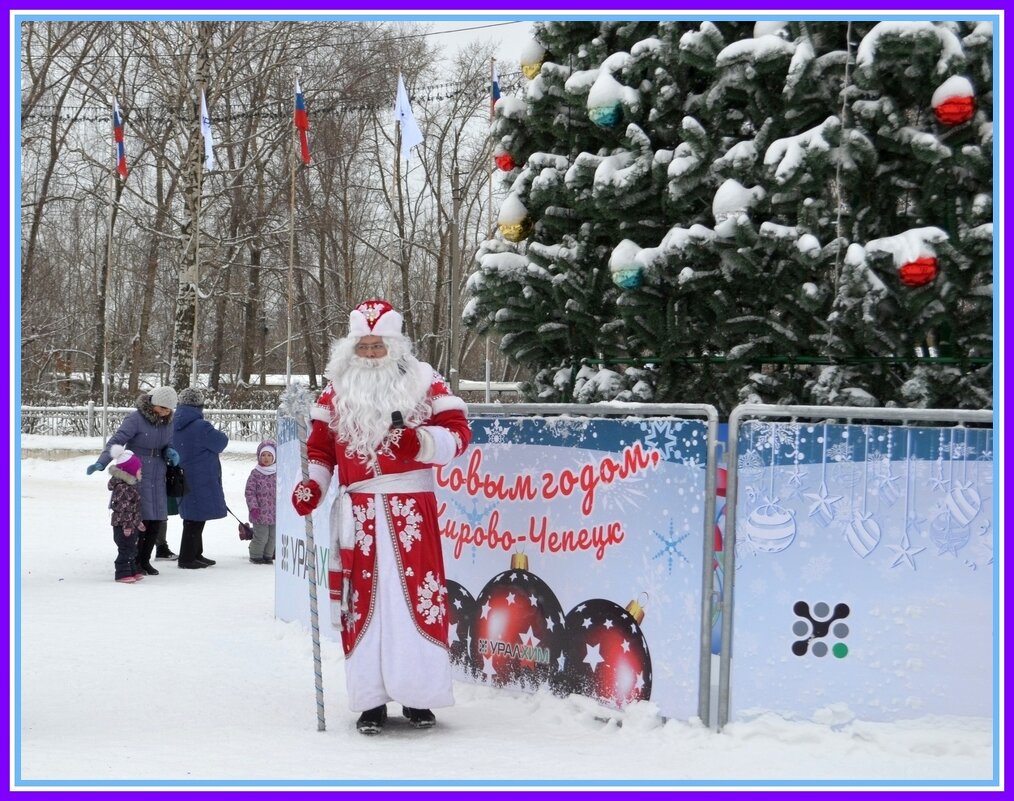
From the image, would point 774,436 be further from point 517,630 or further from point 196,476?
point 196,476

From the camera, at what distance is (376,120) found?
30.4 meters

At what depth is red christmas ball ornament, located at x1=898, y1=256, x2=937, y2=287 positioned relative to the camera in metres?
5.57

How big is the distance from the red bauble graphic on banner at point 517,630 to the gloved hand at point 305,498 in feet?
3.44

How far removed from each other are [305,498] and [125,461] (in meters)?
5.18

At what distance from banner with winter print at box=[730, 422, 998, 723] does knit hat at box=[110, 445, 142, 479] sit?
6.36 metres

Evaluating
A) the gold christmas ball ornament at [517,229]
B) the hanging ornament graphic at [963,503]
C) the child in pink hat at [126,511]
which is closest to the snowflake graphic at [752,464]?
the hanging ornament graphic at [963,503]

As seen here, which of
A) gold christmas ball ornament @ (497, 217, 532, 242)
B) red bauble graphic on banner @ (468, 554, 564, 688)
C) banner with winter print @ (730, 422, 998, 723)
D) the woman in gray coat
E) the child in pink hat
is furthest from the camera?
the woman in gray coat

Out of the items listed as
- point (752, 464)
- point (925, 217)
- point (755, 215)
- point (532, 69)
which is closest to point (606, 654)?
point (752, 464)

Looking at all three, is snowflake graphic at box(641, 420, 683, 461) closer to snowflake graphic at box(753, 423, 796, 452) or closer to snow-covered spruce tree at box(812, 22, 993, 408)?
snowflake graphic at box(753, 423, 796, 452)

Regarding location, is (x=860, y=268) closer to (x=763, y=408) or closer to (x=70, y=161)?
(x=763, y=408)

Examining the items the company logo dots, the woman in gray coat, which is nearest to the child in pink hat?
the woman in gray coat

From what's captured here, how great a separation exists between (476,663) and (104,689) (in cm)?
181

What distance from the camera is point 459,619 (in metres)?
6.16

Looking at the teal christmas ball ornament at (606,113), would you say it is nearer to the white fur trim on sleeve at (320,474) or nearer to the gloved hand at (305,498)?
the white fur trim on sleeve at (320,474)
